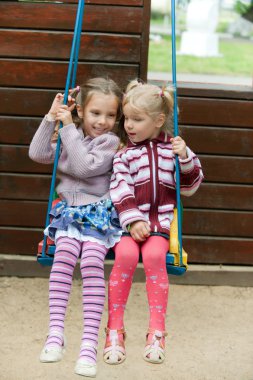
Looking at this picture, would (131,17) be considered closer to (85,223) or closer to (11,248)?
(11,248)

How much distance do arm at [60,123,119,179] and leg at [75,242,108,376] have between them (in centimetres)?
35

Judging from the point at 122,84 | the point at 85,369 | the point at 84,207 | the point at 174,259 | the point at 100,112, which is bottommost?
the point at 85,369

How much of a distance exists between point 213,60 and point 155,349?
468cm

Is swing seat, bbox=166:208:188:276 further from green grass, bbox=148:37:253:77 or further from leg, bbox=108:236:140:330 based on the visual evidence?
green grass, bbox=148:37:253:77

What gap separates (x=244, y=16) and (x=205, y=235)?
1.85 meters

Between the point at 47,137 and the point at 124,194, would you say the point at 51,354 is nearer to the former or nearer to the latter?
the point at 124,194

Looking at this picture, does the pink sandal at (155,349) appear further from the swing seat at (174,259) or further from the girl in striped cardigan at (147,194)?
the swing seat at (174,259)

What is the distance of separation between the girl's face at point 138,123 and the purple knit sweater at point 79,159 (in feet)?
0.42

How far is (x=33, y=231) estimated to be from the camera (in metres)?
5.91

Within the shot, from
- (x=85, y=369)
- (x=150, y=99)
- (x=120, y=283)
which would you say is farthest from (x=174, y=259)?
(x=150, y=99)

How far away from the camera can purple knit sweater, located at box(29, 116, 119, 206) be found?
3.69m

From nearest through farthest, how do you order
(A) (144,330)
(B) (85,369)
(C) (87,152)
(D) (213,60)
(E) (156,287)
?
(B) (85,369), (E) (156,287), (C) (87,152), (A) (144,330), (D) (213,60)

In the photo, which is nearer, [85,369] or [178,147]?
[85,369]

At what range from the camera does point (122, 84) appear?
545 centimetres
